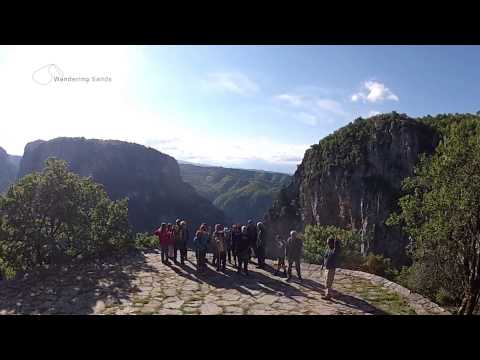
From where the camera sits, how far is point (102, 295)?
8906 mm

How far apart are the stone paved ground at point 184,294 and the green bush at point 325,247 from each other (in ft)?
12.3

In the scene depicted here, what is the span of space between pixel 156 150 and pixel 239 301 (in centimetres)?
11696

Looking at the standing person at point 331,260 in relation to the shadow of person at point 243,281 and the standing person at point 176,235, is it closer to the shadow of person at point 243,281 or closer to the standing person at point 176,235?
the shadow of person at point 243,281

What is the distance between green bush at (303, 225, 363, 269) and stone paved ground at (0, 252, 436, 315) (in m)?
3.75

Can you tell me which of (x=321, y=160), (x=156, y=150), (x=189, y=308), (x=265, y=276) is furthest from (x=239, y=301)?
(x=156, y=150)

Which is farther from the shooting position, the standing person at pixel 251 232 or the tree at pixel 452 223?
the standing person at pixel 251 232

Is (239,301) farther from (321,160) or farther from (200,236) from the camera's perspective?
(321,160)

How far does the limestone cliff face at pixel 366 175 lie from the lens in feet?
164

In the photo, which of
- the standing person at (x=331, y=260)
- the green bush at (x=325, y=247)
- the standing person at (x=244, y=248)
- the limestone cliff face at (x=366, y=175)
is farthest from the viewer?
the limestone cliff face at (x=366, y=175)

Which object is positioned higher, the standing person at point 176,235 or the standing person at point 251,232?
the standing person at point 251,232

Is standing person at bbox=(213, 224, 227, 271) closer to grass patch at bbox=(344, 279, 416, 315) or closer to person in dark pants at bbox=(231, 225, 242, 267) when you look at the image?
person in dark pants at bbox=(231, 225, 242, 267)

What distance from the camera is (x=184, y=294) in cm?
909

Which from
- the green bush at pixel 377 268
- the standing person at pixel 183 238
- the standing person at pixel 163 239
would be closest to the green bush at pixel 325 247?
the green bush at pixel 377 268

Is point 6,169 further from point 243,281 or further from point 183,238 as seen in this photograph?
point 243,281
